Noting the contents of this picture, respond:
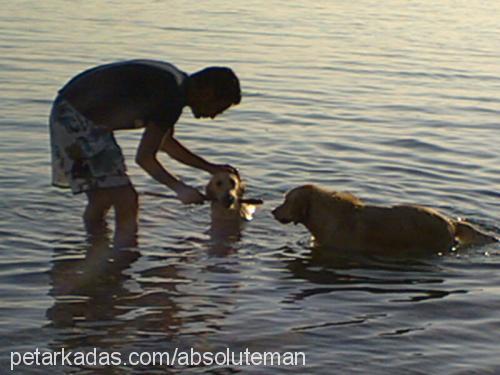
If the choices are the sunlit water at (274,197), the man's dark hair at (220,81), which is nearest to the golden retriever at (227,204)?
the sunlit water at (274,197)

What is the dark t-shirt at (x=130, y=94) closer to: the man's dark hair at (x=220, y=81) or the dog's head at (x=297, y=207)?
the man's dark hair at (x=220, y=81)

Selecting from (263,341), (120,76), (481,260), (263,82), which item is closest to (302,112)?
(263,82)

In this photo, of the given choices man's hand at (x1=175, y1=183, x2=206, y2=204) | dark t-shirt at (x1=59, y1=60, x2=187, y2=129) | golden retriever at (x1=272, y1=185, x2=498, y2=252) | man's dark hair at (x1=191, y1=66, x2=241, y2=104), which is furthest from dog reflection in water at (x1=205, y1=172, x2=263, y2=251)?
man's dark hair at (x1=191, y1=66, x2=241, y2=104)

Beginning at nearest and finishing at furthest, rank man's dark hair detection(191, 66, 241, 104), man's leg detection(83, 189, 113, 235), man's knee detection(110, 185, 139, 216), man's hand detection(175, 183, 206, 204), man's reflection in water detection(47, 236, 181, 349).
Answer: man's reflection in water detection(47, 236, 181, 349)
man's dark hair detection(191, 66, 241, 104)
man's hand detection(175, 183, 206, 204)
man's knee detection(110, 185, 139, 216)
man's leg detection(83, 189, 113, 235)

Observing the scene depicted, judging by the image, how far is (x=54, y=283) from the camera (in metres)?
7.37

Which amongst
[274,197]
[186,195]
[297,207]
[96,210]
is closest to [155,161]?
[186,195]

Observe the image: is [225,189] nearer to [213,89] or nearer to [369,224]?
[369,224]

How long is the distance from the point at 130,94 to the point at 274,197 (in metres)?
2.94

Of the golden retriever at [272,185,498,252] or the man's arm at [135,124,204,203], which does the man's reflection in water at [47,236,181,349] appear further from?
the golden retriever at [272,185,498,252]

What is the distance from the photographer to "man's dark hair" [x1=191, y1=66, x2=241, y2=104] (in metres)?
7.23

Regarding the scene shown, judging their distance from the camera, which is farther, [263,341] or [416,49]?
[416,49]

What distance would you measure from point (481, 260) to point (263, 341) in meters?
2.56

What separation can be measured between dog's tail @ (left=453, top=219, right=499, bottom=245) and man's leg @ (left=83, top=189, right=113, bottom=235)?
8.42 feet

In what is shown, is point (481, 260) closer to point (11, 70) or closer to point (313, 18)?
point (11, 70)
